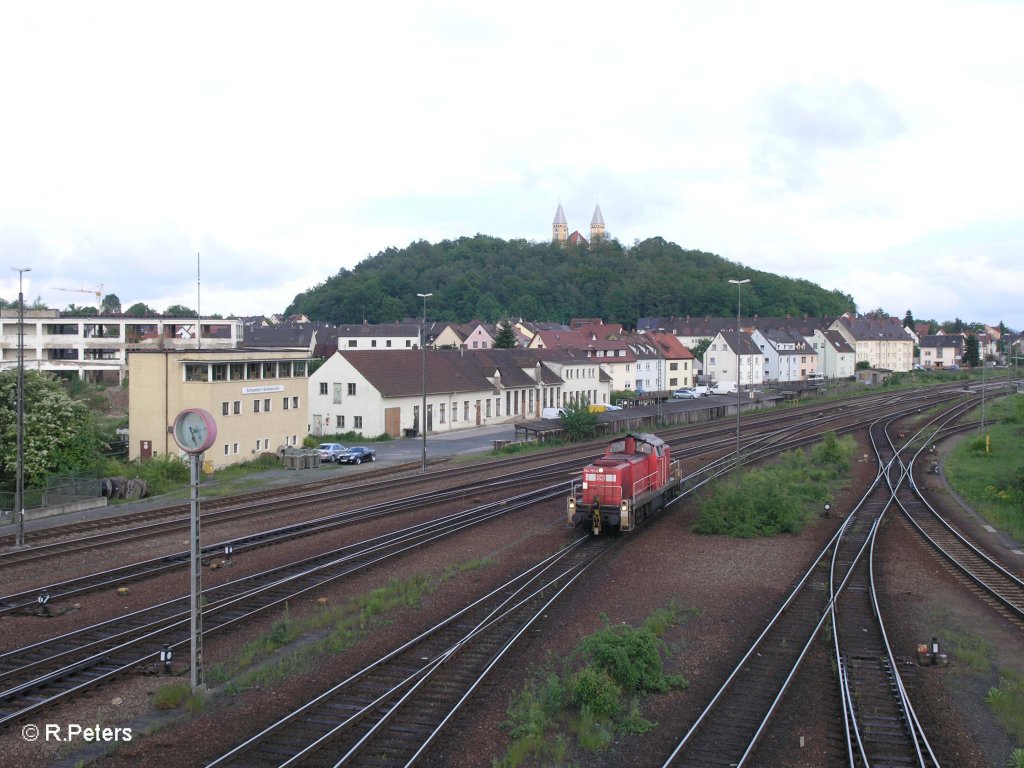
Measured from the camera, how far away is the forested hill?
16562cm

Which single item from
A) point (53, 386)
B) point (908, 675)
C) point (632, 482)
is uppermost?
point (53, 386)

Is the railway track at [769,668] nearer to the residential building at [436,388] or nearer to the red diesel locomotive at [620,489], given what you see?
the red diesel locomotive at [620,489]

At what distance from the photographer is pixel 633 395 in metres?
88.1

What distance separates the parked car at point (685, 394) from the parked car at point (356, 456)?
46.5 meters

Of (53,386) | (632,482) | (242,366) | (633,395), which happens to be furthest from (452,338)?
(632,482)

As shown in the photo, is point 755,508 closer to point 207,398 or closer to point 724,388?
point 207,398

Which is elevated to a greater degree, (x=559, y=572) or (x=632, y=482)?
(x=632, y=482)

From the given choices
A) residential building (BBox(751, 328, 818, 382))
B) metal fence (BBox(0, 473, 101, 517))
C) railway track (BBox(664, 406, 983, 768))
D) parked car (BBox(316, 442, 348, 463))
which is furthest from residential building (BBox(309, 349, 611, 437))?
residential building (BBox(751, 328, 818, 382))

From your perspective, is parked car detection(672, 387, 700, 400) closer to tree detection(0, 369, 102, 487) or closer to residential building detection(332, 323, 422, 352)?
residential building detection(332, 323, 422, 352)

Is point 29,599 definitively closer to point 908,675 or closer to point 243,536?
point 243,536

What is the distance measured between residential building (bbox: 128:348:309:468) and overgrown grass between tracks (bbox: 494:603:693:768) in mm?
30521

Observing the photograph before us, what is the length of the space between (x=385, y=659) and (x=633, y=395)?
7475 centimetres

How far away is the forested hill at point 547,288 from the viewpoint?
16562cm

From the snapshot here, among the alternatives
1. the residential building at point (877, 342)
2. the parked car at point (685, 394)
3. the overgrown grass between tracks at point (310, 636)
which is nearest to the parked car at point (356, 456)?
the overgrown grass between tracks at point (310, 636)
